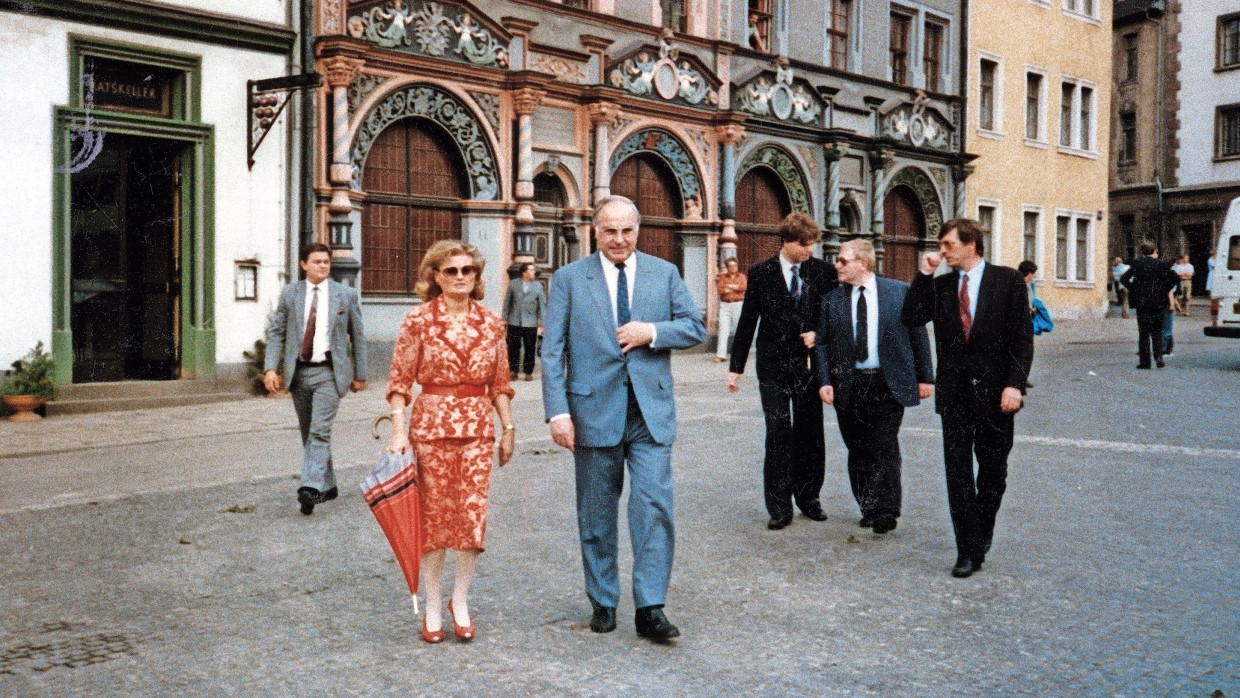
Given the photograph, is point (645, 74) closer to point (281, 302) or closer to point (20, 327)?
point (20, 327)

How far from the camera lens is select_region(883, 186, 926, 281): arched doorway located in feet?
104

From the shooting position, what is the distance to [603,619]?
19.2ft

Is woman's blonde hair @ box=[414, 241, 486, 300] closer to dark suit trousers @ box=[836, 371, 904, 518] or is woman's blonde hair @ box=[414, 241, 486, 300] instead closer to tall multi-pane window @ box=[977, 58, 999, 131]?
dark suit trousers @ box=[836, 371, 904, 518]

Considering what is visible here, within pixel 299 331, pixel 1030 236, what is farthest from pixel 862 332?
pixel 1030 236

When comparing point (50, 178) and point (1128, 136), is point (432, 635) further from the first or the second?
point (1128, 136)

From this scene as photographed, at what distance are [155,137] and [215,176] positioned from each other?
0.91 metres

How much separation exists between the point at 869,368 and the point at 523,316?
12155 mm

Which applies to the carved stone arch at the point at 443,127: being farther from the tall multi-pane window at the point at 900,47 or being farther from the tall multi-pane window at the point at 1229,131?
the tall multi-pane window at the point at 1229,131

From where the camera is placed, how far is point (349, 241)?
62.8 feet

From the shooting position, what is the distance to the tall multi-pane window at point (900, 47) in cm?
3181

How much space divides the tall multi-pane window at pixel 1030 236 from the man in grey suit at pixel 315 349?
30114 millimetres

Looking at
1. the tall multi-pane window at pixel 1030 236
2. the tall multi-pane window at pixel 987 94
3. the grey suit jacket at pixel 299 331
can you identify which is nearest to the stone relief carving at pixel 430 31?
the grey suit jacket at pixel 299 331

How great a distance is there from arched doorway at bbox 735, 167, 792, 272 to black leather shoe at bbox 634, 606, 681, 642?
69.8 feet

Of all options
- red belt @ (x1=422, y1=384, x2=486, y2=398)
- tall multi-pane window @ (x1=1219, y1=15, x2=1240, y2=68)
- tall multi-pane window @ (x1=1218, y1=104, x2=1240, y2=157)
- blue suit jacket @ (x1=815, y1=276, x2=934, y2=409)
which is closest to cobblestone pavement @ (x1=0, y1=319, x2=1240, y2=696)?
blue suit jacket @ (x1=815, y1=276, x2=934, y2=409)
